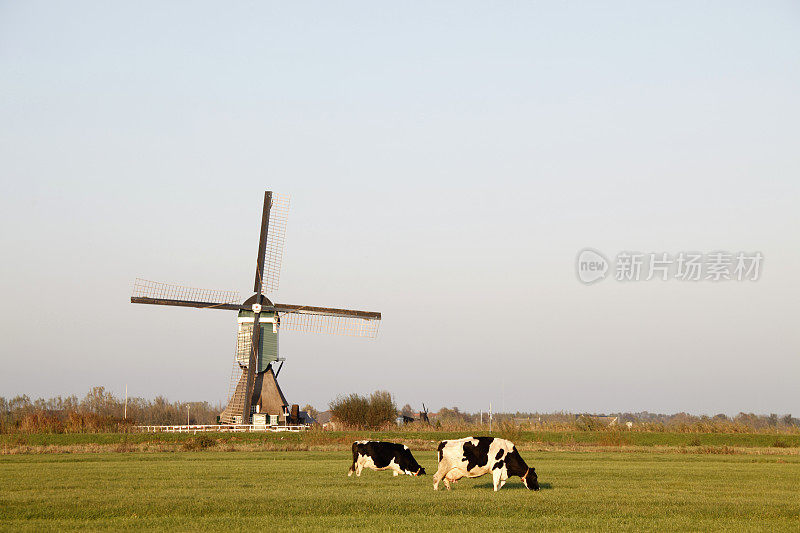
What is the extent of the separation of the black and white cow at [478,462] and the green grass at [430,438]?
24415 millimetres

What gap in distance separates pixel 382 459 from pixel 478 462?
537 centimetres

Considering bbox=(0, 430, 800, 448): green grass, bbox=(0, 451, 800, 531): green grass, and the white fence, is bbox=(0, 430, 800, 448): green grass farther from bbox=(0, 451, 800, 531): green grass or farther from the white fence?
bbox=(0, 451, 800, 531): green grass

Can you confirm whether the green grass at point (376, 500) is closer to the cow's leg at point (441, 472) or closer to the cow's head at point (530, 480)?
the cow's head at point (530, 480)

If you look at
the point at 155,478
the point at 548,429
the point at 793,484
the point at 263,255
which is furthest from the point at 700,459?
the point at 263,255

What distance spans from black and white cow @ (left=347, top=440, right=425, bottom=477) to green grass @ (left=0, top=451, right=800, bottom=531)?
1.40ft

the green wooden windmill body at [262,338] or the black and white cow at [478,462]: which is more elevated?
the green wooden windmill body at [262,338]

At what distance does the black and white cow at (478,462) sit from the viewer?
65.4ft

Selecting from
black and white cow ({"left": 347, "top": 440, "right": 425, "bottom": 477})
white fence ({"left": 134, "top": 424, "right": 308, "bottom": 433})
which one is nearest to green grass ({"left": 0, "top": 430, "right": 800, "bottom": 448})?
white fence ({"left": 134, "top": 424, "right": 308, "bottom": 433})

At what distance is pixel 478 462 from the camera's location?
1997cm

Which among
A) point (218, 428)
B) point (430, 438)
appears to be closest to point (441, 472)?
point (430, 438)

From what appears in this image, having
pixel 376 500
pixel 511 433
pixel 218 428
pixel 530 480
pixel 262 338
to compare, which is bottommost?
pixel 218 428

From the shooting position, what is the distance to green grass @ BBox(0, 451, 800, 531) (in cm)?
1438

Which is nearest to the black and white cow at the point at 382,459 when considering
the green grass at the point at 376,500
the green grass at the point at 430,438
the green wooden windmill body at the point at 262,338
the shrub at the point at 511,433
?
the green grass at the point at 376,500

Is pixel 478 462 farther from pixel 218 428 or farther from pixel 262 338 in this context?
pixel 262 338
